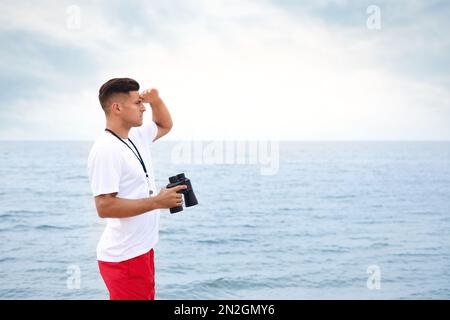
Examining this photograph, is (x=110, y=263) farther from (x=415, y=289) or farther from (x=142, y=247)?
(x=415, y=289)

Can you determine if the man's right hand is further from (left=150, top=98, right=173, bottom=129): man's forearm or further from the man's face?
(left=150, top=98, right=173, bottom=129): man's forearm

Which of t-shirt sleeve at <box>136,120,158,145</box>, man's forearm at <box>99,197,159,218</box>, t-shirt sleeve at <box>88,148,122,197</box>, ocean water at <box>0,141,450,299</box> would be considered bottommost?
ocean water at <box>0,141,450,299</box>

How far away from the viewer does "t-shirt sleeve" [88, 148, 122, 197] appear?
234cm

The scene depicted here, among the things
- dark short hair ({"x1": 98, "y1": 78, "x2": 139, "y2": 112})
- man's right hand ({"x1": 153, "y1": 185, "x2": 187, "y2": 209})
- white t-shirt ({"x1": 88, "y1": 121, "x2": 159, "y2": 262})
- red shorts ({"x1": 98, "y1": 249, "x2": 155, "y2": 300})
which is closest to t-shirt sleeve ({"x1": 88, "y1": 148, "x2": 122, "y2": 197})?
white t-shirt ({"x1": 88, "y1": 121, "x2": 159, "y2": 262})

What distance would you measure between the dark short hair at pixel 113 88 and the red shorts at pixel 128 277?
0.87 meters

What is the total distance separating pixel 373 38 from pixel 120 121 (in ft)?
228

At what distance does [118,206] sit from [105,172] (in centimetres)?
19

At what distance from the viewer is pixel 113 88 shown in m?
2.52

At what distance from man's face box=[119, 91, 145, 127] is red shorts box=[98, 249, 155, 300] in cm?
76

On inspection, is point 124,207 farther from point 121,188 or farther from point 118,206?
point 121,188

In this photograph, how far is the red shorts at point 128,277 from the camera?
249cm

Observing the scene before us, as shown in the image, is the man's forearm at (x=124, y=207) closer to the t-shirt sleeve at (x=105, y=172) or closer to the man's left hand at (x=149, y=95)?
the t-shirt sleeve at (x=105, y=172)

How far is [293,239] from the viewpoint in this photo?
19.6 meters
